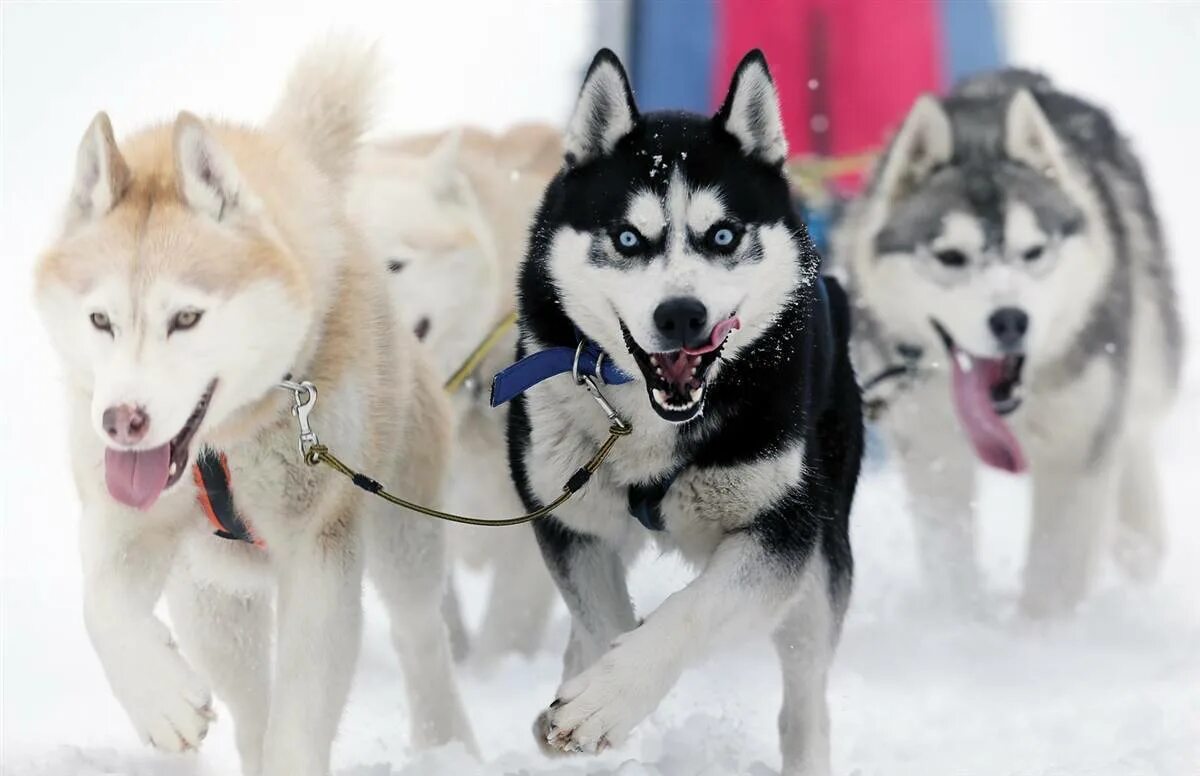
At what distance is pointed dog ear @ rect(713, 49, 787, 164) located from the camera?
2.46 metres

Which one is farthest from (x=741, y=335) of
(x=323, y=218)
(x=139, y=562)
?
(x=139, y=562)

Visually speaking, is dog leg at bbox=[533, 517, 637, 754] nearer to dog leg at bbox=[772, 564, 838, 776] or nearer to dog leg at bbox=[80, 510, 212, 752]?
dog leg at bbox=[772, 564, 838, 776]

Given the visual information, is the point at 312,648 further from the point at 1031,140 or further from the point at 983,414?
the point at 1031,140

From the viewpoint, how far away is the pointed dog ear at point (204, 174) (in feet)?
7.81

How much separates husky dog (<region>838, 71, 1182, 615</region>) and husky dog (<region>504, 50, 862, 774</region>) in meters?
1.68

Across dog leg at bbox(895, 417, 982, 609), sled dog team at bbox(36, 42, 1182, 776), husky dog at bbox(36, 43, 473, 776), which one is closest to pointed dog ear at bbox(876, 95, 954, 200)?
dog leg at bbox(895, 417, 982, 609)

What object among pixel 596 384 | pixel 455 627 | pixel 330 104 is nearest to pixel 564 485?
pixel 596 384

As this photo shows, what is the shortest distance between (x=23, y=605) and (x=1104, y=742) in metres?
3.27

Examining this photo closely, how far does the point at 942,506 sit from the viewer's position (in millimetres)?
4523

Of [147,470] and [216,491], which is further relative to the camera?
[216,491]

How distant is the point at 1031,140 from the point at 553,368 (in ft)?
7.78

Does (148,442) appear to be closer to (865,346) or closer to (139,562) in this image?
(139,562)

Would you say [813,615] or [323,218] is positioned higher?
[323,218]

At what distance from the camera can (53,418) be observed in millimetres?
5512
